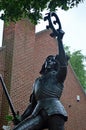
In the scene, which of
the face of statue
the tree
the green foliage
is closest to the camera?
the face of statue

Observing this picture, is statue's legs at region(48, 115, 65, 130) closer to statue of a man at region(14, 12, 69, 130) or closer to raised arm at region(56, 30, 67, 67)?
statue of a man at region(14, 12, 69, 130)

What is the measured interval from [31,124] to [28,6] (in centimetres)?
454

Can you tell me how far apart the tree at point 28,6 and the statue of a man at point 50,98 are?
3.54m

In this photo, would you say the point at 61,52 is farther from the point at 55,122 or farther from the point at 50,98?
the point at 55,122

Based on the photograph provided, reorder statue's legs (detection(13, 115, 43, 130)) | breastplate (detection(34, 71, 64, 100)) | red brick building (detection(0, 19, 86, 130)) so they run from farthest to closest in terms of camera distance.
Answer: red brick building (detection(0, 19, 86, 130)), breastplate (detection(34, 71, 64, 100)), statue's legs (detection(13, 115, 43, 130))

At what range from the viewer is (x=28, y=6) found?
9125mm

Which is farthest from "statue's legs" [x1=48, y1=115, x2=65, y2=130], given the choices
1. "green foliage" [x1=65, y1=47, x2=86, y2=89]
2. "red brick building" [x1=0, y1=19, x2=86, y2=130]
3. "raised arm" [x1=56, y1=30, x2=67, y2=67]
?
"green foliage" [x1=65, y1=47, x2=86, y2=89]

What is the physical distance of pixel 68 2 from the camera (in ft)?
30.4

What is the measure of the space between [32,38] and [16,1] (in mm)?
8148

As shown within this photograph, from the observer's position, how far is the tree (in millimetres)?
9070

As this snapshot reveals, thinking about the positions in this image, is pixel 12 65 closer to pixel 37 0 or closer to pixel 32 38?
pixel 32 38

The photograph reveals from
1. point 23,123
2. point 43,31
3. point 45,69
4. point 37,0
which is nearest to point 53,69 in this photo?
point 45,69

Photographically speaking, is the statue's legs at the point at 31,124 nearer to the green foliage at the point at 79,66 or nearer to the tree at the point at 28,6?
the tree at the point at 28,6

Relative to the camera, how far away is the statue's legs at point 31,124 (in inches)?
203
